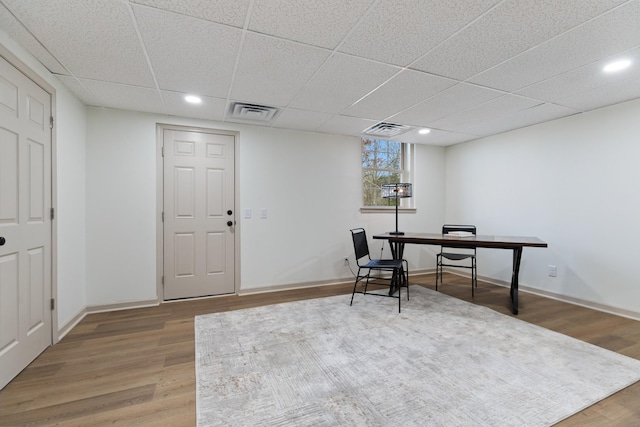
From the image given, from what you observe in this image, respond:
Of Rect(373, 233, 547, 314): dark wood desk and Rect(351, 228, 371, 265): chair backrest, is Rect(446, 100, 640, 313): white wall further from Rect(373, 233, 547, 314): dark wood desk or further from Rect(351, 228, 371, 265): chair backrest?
Rect(351, 228, 371, 265): chair backrest

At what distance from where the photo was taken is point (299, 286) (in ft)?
13.6

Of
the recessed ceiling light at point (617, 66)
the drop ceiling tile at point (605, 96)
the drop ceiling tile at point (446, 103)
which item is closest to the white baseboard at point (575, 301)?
the drop ceiling tile at point (605, 96)

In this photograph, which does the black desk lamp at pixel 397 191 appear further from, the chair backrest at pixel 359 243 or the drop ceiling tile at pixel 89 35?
the drop ceiling tile at pixel 89 35

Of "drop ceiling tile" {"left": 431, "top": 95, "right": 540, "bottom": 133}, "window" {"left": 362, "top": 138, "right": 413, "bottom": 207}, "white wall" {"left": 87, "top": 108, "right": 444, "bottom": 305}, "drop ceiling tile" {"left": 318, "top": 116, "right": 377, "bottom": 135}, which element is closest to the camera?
"drop ceiling tile" {"left": 431, "top": 95, "right": 540, "bottom": 133}

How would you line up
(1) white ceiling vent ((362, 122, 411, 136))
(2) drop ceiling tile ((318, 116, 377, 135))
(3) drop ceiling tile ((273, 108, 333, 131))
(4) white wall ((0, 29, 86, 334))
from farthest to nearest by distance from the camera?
(1) white ceiling vent ((362, 122, 411, 136))
(2) drop ceiling tile ((318, 116, 377, 135))
(3) drop ceiling tile ((273, 108, 333, 131))
(4) white wall ((0, 29, 86, 334))

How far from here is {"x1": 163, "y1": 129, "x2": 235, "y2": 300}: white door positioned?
11.5ft

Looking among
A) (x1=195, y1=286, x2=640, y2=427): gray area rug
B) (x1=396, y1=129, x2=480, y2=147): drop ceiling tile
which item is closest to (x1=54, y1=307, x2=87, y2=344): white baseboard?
(x1=195, y1=286, x2=640, y2=427): gray area rug

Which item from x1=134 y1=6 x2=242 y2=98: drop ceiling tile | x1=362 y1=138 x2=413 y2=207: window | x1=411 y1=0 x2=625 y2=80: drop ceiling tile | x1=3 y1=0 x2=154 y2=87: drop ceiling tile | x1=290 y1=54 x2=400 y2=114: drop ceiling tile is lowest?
x1=362 y1=138 x2=413 y2=207: window

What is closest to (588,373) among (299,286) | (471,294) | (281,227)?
(471,294)

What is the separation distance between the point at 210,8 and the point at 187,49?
537 mm

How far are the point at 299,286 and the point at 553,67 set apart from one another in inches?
146

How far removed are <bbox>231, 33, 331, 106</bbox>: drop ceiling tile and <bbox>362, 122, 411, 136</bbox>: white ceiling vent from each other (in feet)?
4.97

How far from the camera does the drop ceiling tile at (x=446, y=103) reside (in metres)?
2.79

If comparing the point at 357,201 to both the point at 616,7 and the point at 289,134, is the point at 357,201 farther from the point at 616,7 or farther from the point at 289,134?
the point at 616,7
